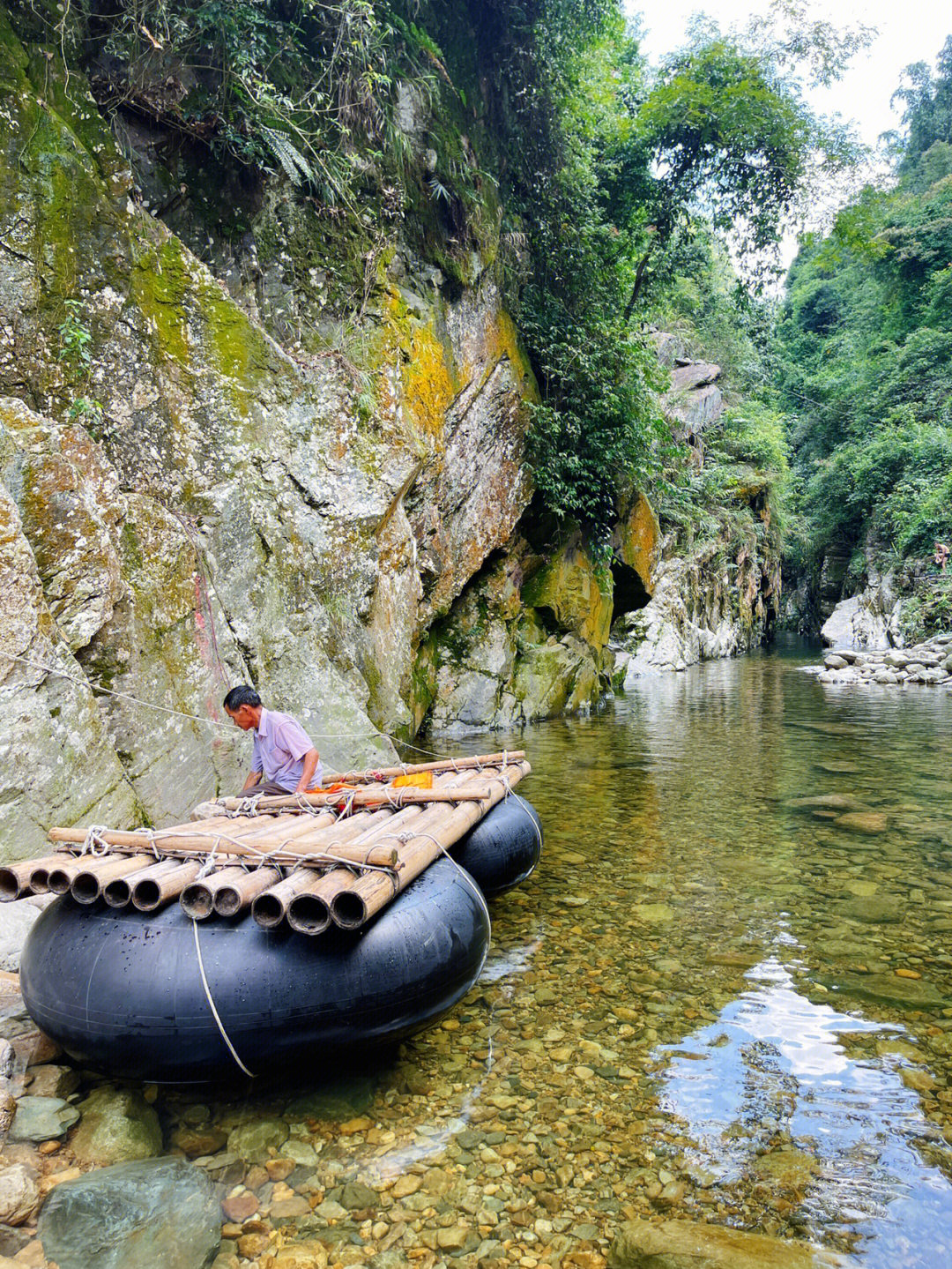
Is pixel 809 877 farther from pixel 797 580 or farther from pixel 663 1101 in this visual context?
pixel 797 580

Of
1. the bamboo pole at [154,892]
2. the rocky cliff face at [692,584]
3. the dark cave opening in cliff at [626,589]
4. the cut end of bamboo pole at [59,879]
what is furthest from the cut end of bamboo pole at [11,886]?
the rocky cliff face at [692,584]

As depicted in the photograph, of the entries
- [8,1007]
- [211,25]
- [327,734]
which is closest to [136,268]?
[211,25]

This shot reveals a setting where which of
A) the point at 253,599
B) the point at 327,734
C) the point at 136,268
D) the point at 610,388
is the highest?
the point at 610,388

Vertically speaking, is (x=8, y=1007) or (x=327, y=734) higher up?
(x=327, y=734)

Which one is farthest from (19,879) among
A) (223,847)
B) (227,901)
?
(227,901)

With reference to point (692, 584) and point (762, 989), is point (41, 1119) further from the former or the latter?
point (692, 584)

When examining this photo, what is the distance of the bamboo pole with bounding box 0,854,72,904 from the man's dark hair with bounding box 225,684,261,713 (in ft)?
6.30

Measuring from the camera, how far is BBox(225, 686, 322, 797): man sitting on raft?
5242 millimetres

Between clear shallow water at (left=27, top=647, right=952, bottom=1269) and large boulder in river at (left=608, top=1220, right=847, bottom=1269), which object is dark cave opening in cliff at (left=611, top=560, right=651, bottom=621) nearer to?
clear shallow water at (left=27, top=647, right=952, bottom=1269)

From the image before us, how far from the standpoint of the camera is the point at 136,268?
7020 mm

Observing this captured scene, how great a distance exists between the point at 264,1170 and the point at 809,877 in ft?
14.8

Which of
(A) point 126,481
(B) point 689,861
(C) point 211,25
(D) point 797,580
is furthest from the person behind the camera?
(D) point 797,580

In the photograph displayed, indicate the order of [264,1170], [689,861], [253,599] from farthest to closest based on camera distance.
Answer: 1. [253,599]
2. [689,861]
3. [264,1170]

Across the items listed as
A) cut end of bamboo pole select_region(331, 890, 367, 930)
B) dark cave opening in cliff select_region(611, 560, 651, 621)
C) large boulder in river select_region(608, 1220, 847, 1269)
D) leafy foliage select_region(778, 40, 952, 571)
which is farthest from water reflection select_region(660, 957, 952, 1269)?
leafy foliage select_region(778, 40, 952, 571)
